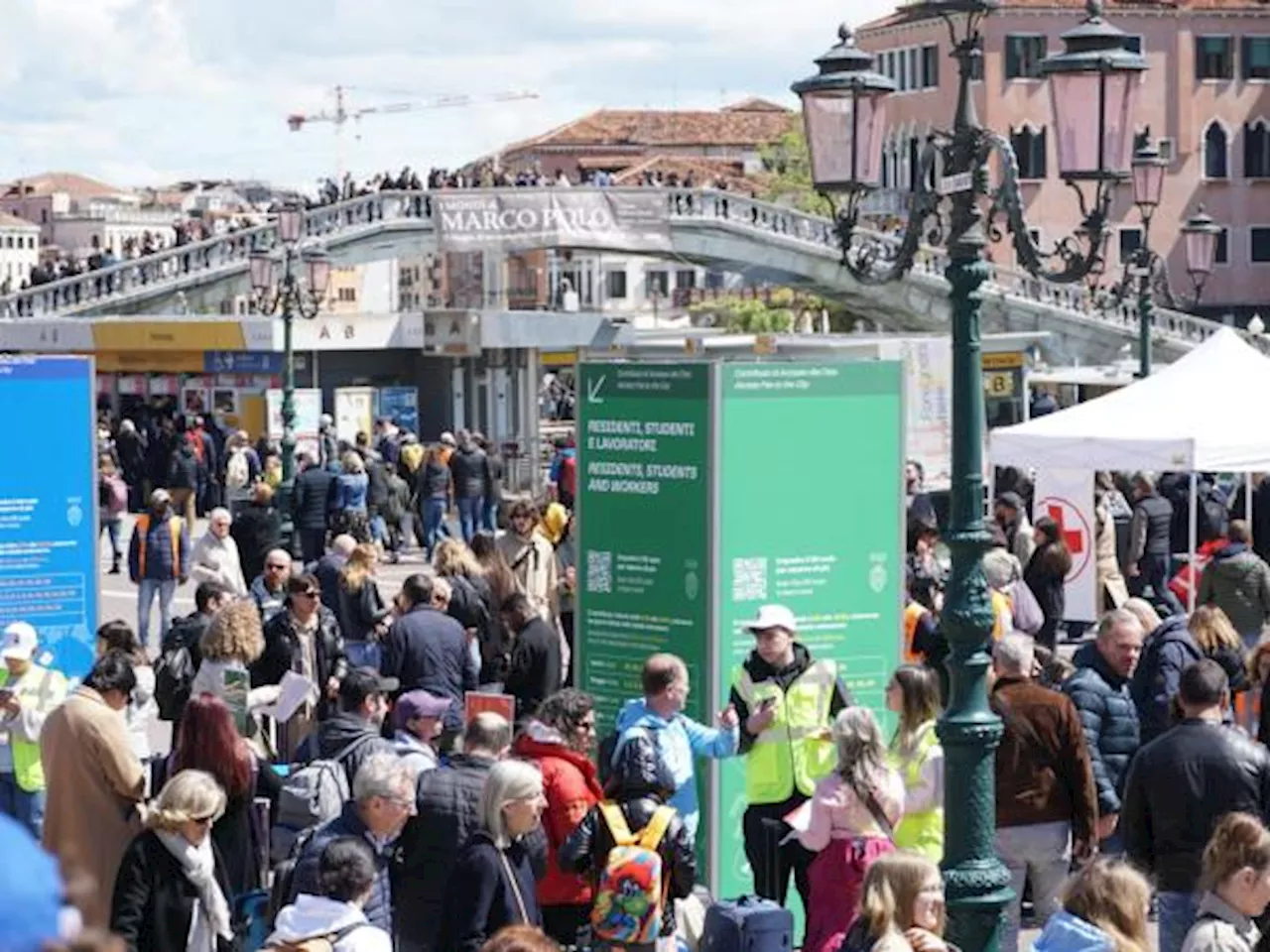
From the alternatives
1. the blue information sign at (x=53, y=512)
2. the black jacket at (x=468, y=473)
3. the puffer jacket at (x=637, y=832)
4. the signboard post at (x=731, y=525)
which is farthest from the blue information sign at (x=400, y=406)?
the puffer jacket at (x=637, y=832)

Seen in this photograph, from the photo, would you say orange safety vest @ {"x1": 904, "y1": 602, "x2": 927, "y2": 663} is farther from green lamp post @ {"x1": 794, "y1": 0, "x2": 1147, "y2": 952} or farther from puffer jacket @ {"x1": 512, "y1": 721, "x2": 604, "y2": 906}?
puffer jacket @ {"x1": 512, "y1": 721, "x2": 604, "y2": 906}

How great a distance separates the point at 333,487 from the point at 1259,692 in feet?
53.1

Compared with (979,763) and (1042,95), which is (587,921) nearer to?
(979,763)

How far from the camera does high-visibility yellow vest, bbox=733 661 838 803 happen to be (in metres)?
9.66

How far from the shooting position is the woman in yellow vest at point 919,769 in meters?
8.97

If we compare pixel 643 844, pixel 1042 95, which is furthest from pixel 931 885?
pixel 1042 95

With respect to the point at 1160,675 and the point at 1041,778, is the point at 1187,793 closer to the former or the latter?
the point at 1041,778

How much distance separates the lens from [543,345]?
143 feet

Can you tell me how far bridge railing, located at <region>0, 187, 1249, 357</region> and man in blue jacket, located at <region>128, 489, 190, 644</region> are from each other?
26785 mm

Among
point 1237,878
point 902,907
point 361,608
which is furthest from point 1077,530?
point 902,907

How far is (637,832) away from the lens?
800cm

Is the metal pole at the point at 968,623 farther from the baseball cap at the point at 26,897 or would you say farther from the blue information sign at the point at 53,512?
the baseball cap at the point at 26,897

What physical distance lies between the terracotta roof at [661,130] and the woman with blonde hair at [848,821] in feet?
420

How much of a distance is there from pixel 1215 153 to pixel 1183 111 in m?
1.62
